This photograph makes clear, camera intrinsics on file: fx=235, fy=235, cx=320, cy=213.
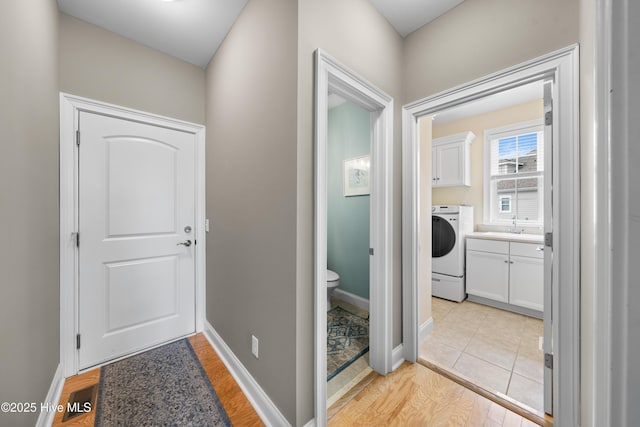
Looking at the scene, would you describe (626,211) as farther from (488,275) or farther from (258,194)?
(488,275)

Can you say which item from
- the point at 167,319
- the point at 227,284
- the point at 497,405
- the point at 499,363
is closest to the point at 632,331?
the point at 497,405

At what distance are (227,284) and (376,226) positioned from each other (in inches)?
50.7

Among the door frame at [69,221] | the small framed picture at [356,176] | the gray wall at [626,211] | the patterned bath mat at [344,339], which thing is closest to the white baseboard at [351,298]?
the patterned bath mat at [344,339]

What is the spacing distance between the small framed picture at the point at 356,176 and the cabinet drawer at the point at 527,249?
1.81 m

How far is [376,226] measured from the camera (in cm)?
178

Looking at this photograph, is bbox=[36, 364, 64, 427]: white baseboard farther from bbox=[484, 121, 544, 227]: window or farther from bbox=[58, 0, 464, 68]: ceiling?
bbox=[484, 121, 544, 227]: window

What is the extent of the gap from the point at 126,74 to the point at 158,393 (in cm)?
243

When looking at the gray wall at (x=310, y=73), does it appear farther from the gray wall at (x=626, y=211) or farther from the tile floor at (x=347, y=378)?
the gray wall at (x=626, y=211)

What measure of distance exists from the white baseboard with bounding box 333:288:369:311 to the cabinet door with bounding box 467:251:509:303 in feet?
4.54

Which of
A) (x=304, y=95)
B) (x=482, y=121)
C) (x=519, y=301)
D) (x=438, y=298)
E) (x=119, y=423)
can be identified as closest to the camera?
(x=304, y=95)

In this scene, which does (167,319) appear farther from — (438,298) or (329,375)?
(438,298)

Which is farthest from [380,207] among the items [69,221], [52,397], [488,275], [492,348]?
[52,397]

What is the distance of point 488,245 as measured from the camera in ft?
9.59

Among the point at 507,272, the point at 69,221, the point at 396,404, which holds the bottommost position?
the point at 396,404
